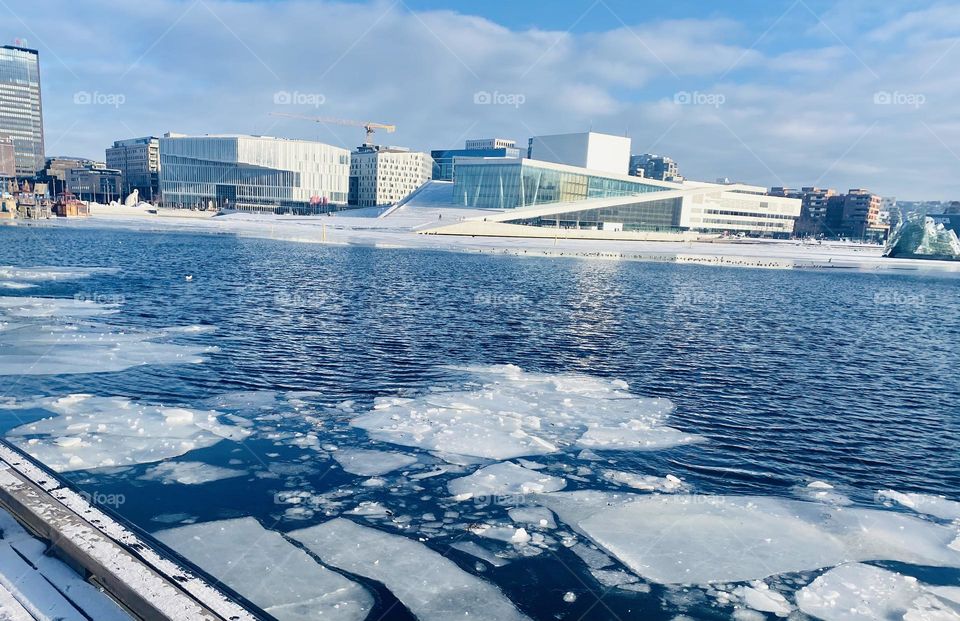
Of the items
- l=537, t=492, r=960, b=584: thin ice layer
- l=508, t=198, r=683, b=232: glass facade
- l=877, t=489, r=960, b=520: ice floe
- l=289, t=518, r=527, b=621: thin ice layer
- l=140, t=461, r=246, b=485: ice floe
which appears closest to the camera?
l=289, t=518, r=527, b=621: thin ice layer

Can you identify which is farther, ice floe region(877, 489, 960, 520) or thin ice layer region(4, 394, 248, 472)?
thin ice layer region(4, 394, 248, 472)

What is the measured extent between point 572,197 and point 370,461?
406 feet

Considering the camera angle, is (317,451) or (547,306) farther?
(547,306)

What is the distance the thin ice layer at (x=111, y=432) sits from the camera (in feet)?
35.1

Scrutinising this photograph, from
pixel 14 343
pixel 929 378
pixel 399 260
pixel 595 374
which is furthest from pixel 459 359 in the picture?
pixel 399 260

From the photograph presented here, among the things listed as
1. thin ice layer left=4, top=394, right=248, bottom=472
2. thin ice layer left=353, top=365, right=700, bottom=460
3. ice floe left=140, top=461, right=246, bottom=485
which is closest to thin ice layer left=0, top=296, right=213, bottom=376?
thin ice layer left=4, top=394, right=248, bottom=472

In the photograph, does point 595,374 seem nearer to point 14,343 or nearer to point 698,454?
point 698,454

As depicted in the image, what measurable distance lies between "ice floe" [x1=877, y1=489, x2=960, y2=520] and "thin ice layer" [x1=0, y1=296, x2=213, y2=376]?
58.7ft

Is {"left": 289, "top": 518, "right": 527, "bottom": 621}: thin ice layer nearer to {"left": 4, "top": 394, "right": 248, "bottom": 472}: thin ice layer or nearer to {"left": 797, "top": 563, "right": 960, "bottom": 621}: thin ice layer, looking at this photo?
{"left": 797, "top": 563, "right": 960, "bottom": 621}: thin ice layer

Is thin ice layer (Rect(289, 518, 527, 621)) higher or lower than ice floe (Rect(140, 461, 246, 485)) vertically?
lower

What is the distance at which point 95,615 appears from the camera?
18.3ft

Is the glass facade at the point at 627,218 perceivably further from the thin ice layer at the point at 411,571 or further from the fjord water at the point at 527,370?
the thin ice layer at the point at 411,571

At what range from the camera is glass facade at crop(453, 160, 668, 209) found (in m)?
124

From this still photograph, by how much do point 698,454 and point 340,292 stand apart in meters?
27.5
